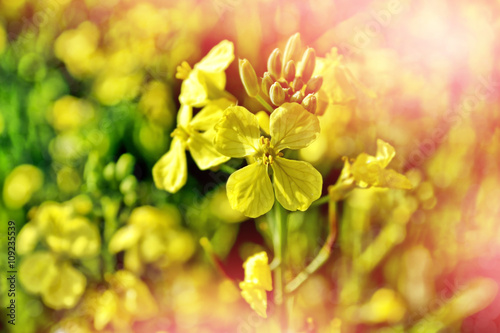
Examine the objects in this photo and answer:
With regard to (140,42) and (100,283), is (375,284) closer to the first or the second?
(100,283)

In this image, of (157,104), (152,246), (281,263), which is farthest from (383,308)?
(157,104)

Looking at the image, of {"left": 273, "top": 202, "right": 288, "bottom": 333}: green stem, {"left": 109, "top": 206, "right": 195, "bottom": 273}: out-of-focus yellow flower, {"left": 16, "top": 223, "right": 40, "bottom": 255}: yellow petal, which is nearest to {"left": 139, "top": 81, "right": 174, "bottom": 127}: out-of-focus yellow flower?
{"left": 109, "top": 206, "right": 195, "bottom": 273}: out-of-focus yellow flower

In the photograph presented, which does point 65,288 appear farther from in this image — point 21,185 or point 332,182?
point 332,182

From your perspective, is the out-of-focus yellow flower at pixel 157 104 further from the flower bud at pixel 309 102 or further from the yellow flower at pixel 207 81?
the flower bud at pixel 309 102

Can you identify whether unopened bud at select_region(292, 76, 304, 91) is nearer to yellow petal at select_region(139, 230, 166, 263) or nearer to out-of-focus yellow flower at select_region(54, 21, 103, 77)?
yellow petal at select_region(139, 230, 166, 263)

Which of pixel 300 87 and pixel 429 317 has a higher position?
pixel 300 87

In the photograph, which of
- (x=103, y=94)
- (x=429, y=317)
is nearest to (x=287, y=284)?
(x=429, y=317)
